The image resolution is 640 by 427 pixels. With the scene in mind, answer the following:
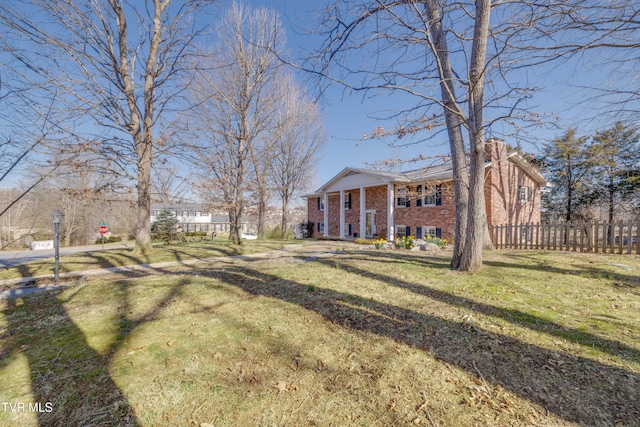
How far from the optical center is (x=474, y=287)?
4.35 meters

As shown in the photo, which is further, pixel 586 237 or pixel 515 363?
pixel 586 237

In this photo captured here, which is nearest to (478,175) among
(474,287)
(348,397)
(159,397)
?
(474,287)

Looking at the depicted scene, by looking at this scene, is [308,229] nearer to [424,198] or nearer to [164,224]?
[424,198]

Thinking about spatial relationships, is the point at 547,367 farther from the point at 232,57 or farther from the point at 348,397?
the point at 232,57

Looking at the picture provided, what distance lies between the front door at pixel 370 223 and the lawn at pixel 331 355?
44.9 ft

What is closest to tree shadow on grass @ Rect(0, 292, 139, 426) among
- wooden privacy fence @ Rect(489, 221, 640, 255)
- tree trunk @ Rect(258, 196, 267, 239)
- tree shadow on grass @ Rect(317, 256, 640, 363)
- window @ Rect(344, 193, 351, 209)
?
tree shadow on grass @ Rect(317, 256, 640, 363)

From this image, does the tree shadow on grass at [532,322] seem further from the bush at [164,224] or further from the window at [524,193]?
the bush at [164,224]

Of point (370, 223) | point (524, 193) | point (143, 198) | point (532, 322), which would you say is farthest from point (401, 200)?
point (532, 322)

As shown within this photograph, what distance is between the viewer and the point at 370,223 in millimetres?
18625

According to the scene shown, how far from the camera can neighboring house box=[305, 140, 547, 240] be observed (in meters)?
Answer: 13.8

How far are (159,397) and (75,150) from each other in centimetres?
935

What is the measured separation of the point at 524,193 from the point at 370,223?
29.3 ft

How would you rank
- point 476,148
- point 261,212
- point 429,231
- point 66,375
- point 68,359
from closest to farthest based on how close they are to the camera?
point 66,375, point 68,359, point 476,148, point 429,231, point 261,212

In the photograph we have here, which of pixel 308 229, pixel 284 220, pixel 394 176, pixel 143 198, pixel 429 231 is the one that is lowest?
pixel 308 229
